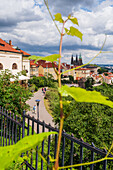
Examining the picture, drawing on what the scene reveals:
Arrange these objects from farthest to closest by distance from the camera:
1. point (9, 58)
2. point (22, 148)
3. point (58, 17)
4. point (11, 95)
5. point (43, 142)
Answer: point (9, 58) < point (11, 95) < point (43, 142) < point (58, 17) < point (22, 148)

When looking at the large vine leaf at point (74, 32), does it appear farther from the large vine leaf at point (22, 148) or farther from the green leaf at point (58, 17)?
the large vine leaf at point (22, 148)

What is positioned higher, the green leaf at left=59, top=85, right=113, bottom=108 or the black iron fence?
the green leaf at left=59, top=85, right=113, bottom=108

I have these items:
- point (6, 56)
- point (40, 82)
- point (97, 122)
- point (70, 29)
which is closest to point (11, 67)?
point (6, 56)

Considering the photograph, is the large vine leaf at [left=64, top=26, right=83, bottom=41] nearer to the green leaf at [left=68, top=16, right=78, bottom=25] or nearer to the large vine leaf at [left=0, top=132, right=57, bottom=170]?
the green leaf at [left=68, top=16, right=78, bottom=25]

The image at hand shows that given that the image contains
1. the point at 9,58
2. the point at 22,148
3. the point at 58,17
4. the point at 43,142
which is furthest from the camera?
the point at 9,58

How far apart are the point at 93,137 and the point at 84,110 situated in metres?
1.64

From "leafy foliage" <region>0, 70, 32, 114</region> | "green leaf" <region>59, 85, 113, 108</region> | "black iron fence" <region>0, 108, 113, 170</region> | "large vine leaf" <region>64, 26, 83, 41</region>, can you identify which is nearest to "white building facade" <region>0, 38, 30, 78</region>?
"leafy foliage" <region>0, 70, 32, 114</region>

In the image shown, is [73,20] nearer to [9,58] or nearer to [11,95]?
[11,95]

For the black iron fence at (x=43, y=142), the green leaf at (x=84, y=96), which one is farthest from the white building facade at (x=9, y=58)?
the green leaf at (x=84, y=96)

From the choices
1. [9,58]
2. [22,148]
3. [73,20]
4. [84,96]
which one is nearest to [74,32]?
[73,20]

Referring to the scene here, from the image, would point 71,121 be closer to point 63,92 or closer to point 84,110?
point 84,110

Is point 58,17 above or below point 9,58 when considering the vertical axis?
below

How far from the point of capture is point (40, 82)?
35.2 meters

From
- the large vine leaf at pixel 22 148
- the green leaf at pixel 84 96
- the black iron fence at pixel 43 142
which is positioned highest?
the green leaf at pixel 84 96
